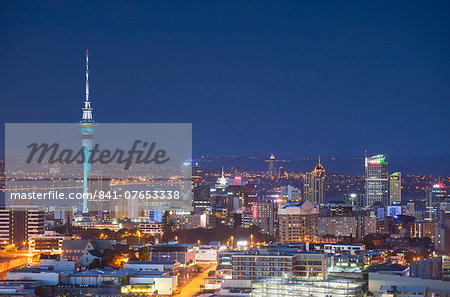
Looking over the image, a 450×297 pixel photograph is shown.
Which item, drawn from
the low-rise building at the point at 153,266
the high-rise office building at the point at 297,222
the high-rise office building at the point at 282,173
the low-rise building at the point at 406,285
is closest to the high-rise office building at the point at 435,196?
the high-rise office building at the point at 282,173

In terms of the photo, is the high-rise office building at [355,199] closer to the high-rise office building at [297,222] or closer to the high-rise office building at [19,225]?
the high-rise office building at [297,222]

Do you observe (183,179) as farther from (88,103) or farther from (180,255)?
(180,255)

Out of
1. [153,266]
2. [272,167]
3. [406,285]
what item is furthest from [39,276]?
[272,167]

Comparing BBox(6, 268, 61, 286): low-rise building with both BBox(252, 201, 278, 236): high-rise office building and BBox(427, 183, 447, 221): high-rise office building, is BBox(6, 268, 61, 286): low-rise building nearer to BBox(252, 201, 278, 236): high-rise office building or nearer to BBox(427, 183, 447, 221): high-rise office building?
BBox(252, 201, 278, 236): high-rise office building

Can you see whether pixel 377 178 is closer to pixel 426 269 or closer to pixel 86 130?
pixel 86 130

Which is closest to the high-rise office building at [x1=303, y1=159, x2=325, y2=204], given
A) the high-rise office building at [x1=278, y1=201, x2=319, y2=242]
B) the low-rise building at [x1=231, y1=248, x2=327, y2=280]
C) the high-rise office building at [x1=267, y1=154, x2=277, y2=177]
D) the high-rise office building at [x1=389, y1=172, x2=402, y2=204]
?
the high-rise office building at [x1=389, y1=172, x2=402, y2=204]

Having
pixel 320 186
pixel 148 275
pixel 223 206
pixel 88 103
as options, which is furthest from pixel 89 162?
pixel 148 275
